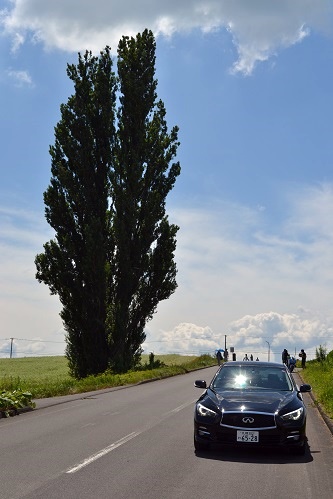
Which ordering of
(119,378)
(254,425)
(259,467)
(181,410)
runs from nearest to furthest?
(259,467) → (254,425) → (181,410) → (119,378)

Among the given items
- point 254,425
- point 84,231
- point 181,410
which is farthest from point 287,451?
point 84,231

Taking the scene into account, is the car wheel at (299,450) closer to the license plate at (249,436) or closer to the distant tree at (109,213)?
the license plate at (249,436)

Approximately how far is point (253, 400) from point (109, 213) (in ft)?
90.8

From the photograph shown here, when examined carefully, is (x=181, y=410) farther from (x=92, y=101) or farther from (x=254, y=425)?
(x=92, y=101)

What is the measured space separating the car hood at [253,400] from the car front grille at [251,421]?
0.28ft

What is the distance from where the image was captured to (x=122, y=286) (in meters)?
36.4

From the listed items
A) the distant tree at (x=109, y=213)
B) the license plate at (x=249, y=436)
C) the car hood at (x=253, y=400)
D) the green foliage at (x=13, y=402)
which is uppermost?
the distant tree at (x=109, y=213)

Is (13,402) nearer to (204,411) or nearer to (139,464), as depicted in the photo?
(204,411)

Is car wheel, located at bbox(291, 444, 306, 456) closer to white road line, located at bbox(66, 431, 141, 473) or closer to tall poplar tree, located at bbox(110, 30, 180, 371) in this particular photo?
white road line, located at bbox(66, 431, 141, 473)

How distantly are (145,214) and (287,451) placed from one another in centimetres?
2818

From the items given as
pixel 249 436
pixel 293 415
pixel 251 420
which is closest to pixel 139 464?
pixel 249 436

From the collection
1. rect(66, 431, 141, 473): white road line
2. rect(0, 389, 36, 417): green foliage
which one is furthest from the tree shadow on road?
rect(0, 389, 36, 417): green foliage

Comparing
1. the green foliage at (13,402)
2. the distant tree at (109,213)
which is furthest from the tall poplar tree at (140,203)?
the green foliage at (13,402)

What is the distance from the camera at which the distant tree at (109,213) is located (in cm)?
3541
